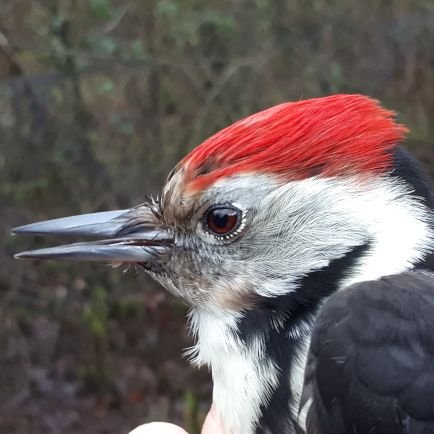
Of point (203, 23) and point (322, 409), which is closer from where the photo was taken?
point (322, 409)

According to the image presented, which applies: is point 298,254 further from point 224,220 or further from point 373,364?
point 373,364

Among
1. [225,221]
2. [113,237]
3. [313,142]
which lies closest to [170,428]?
[113,237]

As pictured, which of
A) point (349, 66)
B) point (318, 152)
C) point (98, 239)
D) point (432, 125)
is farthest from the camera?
point (432, 125)

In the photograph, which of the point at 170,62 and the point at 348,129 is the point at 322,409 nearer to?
the point at 348,129

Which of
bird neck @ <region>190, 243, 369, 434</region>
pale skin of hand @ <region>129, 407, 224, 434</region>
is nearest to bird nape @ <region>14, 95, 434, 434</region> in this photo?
bird neck @ <region>190, 243, 369, 434</region>

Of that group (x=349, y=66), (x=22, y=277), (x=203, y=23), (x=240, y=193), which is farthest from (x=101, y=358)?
(x=240, y=193)

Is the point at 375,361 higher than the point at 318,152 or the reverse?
the reverse

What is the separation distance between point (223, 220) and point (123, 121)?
5025mm

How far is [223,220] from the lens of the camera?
2.10 metres

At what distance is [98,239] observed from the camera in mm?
2410

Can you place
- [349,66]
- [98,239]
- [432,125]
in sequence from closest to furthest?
[98,239] → [349,66] → [432,125]

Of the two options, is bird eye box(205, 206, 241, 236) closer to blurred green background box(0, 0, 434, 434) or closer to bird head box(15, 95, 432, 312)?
bird head box(15, 95, 432, 312)

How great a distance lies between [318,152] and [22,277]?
18.2 ft

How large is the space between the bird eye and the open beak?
0.20 metres
